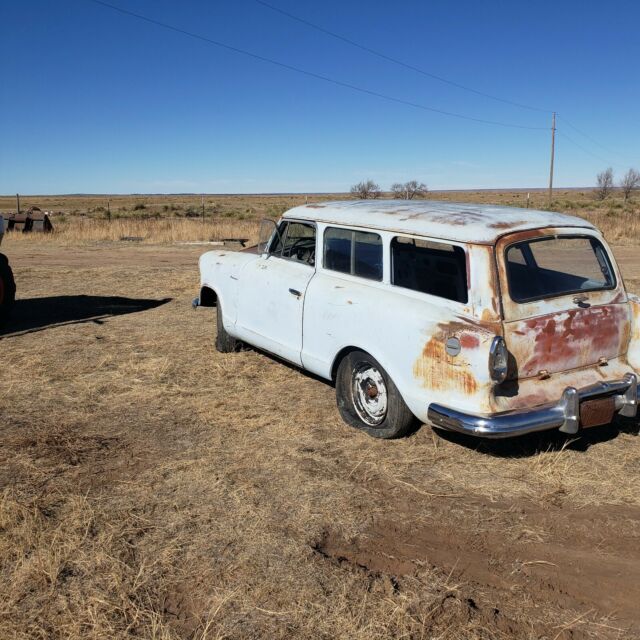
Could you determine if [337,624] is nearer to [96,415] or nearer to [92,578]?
[92,578]

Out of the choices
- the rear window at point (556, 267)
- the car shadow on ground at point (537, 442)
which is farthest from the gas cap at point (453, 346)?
the car shadow on ground at point (537, 442)

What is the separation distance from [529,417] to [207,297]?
4.16 meters

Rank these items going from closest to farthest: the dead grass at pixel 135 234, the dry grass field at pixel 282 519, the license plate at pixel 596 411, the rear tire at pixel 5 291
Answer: the dry grass field at pixel 282 519 < the license plate at pixel 596 411 < the rear tire at pixel 5 291 < the dead grass at pixel 135 234

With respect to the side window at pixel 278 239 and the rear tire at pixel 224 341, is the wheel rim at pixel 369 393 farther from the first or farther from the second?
the rear tire at pixel 224 341

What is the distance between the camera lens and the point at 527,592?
119 inches

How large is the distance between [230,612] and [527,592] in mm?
1361

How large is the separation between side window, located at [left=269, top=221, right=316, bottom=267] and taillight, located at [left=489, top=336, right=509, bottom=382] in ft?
6.83

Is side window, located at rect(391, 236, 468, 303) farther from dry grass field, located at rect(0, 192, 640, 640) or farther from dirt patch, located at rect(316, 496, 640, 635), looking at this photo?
dirt patch, located at rect(316, 496, 640, 635)

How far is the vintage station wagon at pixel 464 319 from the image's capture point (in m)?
3.96

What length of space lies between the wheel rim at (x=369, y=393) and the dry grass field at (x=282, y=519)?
0.73ft

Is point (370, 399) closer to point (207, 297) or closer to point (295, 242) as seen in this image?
point (295, 242)

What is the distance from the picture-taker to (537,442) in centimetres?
475

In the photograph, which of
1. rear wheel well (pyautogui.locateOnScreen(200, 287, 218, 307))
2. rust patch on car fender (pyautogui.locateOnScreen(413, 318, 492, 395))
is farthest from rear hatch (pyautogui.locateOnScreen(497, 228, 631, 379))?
rear wheel well (pyautogui.locateOnScreen(200, 287, 218, 307))

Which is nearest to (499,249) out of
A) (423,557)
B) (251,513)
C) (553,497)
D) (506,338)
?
(506,338)
